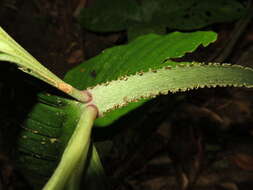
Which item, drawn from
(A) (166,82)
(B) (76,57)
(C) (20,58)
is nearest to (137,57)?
(A) (166,82)

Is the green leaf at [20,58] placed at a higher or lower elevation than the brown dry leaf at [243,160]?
lower

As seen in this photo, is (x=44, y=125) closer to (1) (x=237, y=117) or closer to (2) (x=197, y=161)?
(2) (x=197, y=161)

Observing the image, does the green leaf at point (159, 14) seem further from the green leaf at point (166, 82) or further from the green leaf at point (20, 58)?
the green leaf at point (20, 58)

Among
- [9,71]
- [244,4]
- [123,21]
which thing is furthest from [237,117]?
[9,71]

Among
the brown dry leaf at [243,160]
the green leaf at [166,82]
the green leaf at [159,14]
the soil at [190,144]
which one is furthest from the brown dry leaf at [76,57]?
the green leaf at [166,82]

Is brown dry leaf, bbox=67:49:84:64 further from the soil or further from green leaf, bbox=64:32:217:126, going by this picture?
green leaf, bbox=64:32:217:126

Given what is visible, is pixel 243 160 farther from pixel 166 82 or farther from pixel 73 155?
pixel 73 155
